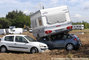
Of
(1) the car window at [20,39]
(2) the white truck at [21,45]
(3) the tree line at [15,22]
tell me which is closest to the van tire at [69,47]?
(2) the white truck at [21,45]

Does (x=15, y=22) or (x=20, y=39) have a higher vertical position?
(x=15, y=22)

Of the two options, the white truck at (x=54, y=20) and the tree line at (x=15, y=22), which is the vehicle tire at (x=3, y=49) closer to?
the white truck at (x=54, y=20)

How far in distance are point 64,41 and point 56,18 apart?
195 centimetres

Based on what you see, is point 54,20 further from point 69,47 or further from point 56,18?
point 69,47

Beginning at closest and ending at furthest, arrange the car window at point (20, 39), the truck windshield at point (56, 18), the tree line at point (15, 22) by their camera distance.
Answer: the car window at point (20, 39) < the truck windshield at point (56, 18) < the tree line at point (15, 22)

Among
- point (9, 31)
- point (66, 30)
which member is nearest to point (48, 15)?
point (66, 30)

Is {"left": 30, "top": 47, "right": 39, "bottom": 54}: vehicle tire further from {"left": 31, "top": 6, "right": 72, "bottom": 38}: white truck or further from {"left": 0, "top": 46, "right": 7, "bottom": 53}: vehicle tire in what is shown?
{"left": 0, "top": 46, "right": 7, "bottom": 53}: vehicle tire

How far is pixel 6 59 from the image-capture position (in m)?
10.8

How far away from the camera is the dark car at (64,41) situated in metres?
15.0

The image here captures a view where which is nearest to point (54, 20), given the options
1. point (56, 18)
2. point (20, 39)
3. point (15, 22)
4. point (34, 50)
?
point (56, 18)

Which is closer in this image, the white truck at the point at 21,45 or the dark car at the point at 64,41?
the white truck at the point at 21,45

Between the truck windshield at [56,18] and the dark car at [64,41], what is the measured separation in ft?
4.49

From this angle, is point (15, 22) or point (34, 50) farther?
point (15, 22)

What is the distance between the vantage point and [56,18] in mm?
14844
